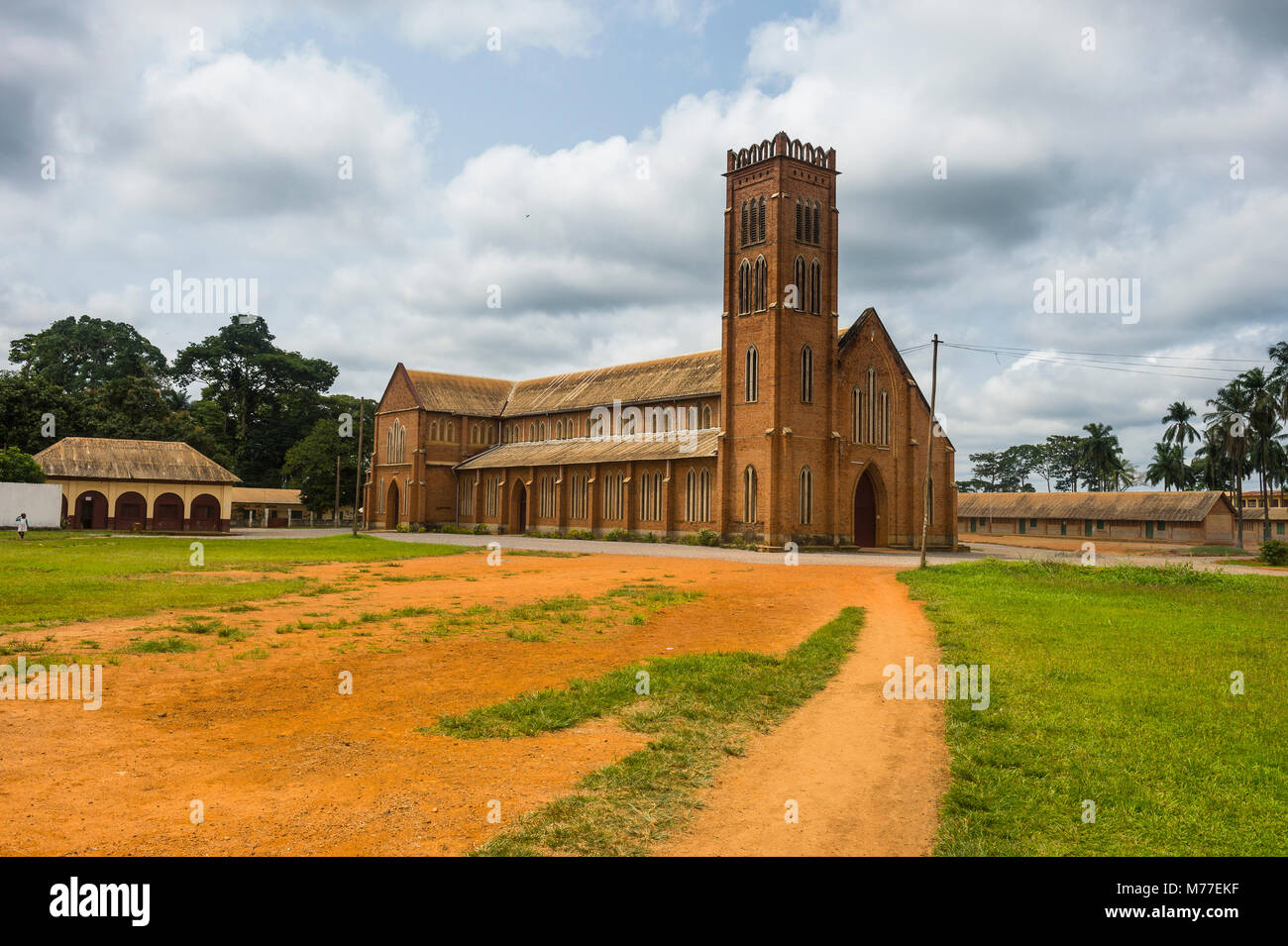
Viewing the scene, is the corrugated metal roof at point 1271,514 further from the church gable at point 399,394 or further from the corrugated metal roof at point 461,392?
the church gable at point 399,394

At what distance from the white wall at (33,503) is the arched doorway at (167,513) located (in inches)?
220

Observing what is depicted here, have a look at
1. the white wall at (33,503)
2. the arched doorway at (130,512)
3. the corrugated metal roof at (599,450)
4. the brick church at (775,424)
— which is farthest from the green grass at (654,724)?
the arched doorway at (130,512)

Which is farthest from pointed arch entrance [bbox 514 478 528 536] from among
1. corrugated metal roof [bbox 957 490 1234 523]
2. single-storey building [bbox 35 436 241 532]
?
corrugated metal roof [bbox 957 490 1234 523]

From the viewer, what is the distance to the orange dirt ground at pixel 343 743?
19.1ft

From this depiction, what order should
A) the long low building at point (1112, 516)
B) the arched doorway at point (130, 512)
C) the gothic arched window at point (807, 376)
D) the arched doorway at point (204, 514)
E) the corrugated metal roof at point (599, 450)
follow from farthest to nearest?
the long low building at point (1112, 516) < the arched doorway at point (204, 514) < the arched doorway at point (130, 512) < the corrugated metal roof at point (599, 450) < the gothic arched window at point (807, 376)

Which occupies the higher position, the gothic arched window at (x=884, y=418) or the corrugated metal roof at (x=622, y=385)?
the corrugated metal roof at (x=622, y=385)

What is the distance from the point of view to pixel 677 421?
53.2 meters

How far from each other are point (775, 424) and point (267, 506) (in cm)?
6172

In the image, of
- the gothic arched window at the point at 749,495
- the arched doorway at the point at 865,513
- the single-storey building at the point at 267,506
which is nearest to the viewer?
the gothic arched window at the point at 749,495

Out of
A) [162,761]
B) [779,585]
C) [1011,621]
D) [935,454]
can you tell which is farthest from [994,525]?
[162,761]

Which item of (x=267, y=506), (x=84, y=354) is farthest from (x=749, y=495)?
(x=84, y=354)

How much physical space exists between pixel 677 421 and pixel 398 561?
83.7ft

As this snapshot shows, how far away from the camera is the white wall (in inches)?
1805

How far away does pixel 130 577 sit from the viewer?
863 inches
